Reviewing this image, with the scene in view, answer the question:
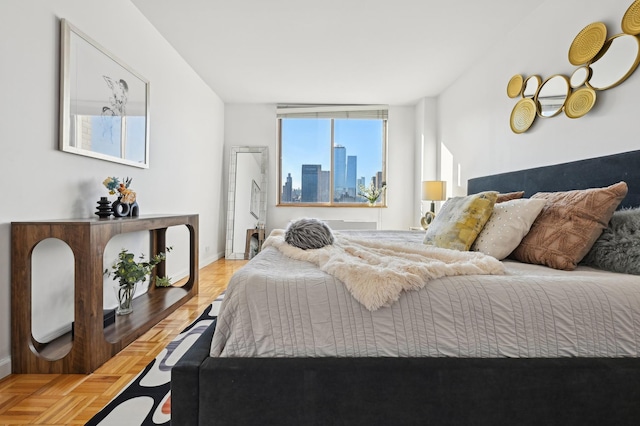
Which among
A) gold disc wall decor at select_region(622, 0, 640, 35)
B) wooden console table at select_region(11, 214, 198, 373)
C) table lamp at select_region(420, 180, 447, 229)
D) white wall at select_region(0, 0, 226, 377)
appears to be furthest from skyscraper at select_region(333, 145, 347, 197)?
wooden console table at select_region(11, 214, 198, 373)

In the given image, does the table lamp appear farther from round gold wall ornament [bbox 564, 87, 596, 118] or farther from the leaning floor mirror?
the leaning floor mirror

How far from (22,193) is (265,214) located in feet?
12.3

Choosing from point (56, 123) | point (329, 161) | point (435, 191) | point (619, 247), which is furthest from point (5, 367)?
point (329, 161)

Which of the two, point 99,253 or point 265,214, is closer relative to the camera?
point 99,253

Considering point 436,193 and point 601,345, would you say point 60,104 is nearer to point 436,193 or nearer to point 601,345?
point 601,345

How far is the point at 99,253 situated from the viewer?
5.96 feet

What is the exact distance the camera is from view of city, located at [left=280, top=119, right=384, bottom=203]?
570 cm

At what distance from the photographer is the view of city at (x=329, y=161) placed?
5.70 meters

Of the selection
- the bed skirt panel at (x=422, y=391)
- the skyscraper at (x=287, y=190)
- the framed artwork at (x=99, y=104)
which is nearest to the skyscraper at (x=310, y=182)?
the skyscraper at (x=287, y=190)

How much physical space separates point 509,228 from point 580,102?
1200mm

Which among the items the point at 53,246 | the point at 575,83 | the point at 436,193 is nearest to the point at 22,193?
the point at 53,246

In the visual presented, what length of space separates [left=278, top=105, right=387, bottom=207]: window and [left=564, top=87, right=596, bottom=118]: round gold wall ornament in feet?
11.4


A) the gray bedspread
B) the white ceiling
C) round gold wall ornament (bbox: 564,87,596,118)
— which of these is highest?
the white ceiling

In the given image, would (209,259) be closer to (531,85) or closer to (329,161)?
(329,161)
